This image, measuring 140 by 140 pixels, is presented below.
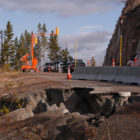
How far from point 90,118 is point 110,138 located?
1.10 metres

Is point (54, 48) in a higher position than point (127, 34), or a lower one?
higher

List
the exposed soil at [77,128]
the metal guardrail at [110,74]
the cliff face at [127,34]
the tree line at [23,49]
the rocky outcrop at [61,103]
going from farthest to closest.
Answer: the tree line at [23,49] < the cliff face at [127,34] < the metal guardrail at [110,74] < the rocky outcrop at [61,103] < the exposed soil at [77,128]

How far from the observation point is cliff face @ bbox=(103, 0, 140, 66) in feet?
112

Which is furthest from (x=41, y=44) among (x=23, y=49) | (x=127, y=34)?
(x=127, y=34)

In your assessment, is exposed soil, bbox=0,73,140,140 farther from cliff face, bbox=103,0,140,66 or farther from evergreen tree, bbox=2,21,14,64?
evergreen tree, bbox=2,21,14,64

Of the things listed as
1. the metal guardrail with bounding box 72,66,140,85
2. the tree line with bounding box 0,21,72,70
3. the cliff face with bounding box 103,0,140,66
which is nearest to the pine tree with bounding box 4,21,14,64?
the tree line with bounding box 0,21,72,70

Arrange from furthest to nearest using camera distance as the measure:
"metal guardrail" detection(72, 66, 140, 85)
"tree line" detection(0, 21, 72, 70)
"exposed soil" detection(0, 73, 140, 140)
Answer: "tree line" detection(0, 21, 72, 70), "metal guardrail" detection(72, 66, 140, 85), "exposed soil" detection(0, 73, 140, 140)

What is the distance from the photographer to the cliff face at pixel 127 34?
34281mm

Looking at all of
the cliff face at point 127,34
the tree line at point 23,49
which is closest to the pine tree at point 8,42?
the tree line at point 23,49

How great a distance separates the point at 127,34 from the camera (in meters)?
36.3

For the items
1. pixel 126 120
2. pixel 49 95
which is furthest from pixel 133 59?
pixel 126 120

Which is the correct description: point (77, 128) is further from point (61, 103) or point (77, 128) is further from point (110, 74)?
point (110, 74)

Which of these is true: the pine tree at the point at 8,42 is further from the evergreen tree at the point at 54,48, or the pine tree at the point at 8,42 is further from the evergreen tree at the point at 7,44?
the evergreen tree at the point at 54,48

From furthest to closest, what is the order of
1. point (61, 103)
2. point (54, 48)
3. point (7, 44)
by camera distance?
1. point (54, 48)
2. point (7, 44)
3. point (61, 103)
